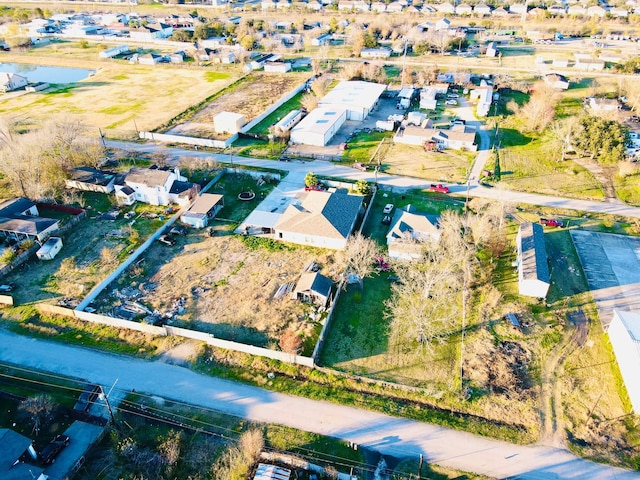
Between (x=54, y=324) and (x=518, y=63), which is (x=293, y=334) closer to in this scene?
(x=54, y=324)

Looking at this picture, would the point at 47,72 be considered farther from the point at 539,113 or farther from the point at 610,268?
the point at 610,268

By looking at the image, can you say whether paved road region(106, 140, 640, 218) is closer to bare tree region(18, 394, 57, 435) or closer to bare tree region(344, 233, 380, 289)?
bare tree region(344, 233, 380, 289)

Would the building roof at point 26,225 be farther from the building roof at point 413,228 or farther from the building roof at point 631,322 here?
the building roof at point 631,322

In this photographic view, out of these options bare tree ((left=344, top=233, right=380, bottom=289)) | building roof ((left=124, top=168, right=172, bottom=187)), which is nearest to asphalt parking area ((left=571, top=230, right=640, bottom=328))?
bare tree ((left=344, top=233, right=380, bottom=289))

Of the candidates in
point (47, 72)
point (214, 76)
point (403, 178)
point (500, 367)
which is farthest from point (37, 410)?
point (47, 72)

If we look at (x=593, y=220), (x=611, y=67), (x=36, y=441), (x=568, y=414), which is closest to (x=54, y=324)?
(x=36, y=441)

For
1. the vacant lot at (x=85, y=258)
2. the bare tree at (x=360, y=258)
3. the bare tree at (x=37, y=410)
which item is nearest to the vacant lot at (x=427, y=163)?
the bare tree at (x=360, y=258)
